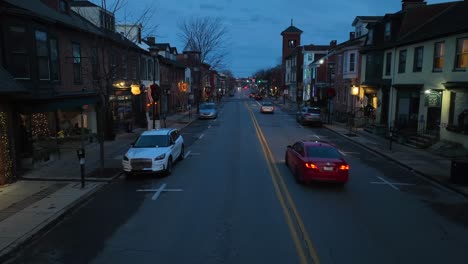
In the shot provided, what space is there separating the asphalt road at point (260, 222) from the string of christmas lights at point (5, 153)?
3707 millimetres

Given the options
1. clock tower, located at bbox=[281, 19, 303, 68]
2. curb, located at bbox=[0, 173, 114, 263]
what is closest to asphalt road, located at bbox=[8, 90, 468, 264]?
curb, located at bbox=[0, 173, 114, 263]

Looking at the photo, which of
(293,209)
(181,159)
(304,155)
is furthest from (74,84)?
(293,209)

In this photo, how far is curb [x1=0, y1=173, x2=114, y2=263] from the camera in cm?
796

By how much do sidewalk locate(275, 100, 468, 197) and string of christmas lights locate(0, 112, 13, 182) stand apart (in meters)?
16.1

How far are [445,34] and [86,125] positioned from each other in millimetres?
21732

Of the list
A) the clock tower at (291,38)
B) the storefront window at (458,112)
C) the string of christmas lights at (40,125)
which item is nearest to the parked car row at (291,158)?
the string of christmas lights at (40,125)

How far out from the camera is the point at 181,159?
18.5 meters

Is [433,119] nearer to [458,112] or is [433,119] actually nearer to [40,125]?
[458,112]

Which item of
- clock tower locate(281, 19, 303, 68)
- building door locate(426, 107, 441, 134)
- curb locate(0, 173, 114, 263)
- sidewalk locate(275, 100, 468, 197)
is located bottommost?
curb locate(0, 173, 114, 263)

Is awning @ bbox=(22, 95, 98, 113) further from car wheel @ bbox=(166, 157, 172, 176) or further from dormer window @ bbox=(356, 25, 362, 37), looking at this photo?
dormer window @ bbox=(356, 25, 362, 37)

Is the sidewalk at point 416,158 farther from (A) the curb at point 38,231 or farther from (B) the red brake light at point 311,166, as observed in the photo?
(A) the curb at point 38,231

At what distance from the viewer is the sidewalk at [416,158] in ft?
48.9

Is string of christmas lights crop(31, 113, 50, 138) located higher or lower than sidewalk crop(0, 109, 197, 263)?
higher

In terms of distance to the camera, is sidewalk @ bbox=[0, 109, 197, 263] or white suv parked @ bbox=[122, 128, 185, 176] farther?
white suv parked @ bbox=[122, 128, 185, 176]
